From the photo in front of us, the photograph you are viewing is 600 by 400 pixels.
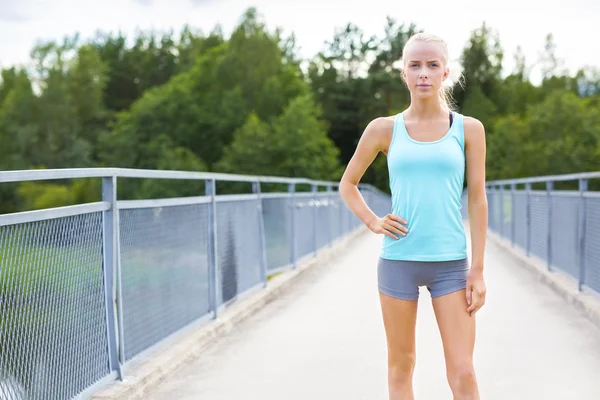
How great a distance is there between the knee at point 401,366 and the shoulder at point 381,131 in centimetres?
81

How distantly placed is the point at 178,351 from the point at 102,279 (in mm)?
1407

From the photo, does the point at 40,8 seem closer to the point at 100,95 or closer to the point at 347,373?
the point at 100,95

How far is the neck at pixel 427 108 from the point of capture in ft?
10.5

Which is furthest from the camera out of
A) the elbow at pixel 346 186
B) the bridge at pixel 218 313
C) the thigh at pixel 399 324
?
the bridge at pixel 218 313

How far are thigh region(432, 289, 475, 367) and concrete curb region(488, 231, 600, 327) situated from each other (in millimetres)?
4761

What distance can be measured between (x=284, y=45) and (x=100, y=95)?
2023 cm

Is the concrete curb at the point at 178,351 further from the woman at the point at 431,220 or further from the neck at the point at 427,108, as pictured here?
the neck at the point at 427,108

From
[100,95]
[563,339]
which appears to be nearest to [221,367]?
[563,339]

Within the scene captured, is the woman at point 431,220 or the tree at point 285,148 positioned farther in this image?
the tree at point 285,148

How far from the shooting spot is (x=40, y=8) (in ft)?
271

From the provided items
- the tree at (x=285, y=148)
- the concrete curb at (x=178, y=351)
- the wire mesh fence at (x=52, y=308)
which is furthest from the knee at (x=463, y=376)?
the tree at (x=285, y=148)

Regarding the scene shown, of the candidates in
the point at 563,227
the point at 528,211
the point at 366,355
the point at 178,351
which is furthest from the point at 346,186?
the point at 528,211

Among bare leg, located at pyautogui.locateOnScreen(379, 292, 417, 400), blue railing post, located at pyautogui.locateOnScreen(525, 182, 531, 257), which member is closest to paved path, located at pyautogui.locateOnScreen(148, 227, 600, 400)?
bare leg, located at pyautogui.locateOnScreen(379, 292, 417, 400)

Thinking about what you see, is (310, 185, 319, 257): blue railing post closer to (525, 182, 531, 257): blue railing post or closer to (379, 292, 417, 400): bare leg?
(525, 182, 531, 257): blue railing post
